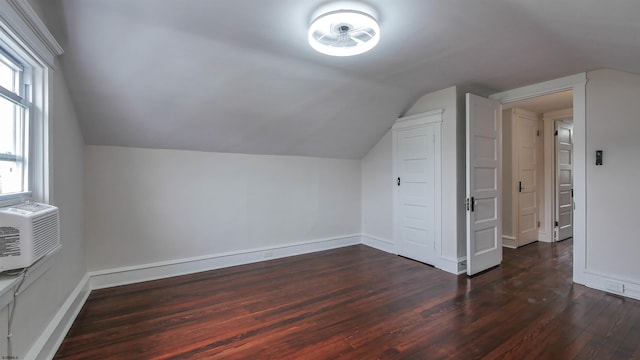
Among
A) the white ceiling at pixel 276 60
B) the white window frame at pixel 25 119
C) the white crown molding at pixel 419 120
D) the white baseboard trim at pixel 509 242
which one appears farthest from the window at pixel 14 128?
the white baseboard trim at pixel 509 242

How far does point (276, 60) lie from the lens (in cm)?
258

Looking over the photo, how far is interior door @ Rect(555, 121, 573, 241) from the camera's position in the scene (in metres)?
4.87

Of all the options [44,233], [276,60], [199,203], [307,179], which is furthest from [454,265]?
[44,233]

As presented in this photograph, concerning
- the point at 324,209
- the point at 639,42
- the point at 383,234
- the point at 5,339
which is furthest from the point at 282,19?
the point at 383,234

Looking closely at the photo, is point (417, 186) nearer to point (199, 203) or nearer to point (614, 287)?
point (614, 287)

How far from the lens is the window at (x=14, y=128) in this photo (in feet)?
5.16

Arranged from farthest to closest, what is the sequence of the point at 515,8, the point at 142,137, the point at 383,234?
the point at 383,234 < the point at 142,137 < the point at 515,8

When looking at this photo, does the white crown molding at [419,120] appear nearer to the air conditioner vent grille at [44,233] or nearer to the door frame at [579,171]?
the door frame at [579,171]

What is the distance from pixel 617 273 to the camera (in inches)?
110

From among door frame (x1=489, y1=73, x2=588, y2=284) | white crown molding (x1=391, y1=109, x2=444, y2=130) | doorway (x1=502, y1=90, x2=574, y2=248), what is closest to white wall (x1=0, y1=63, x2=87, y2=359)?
white crown molding (x1=391, y1=109, x2=444, y2=130)

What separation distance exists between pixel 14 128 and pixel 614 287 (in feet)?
16.4

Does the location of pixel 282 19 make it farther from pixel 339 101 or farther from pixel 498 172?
pixel 498 172

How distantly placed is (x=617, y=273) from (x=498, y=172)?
1.46 metres

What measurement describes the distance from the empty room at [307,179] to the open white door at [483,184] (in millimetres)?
32
